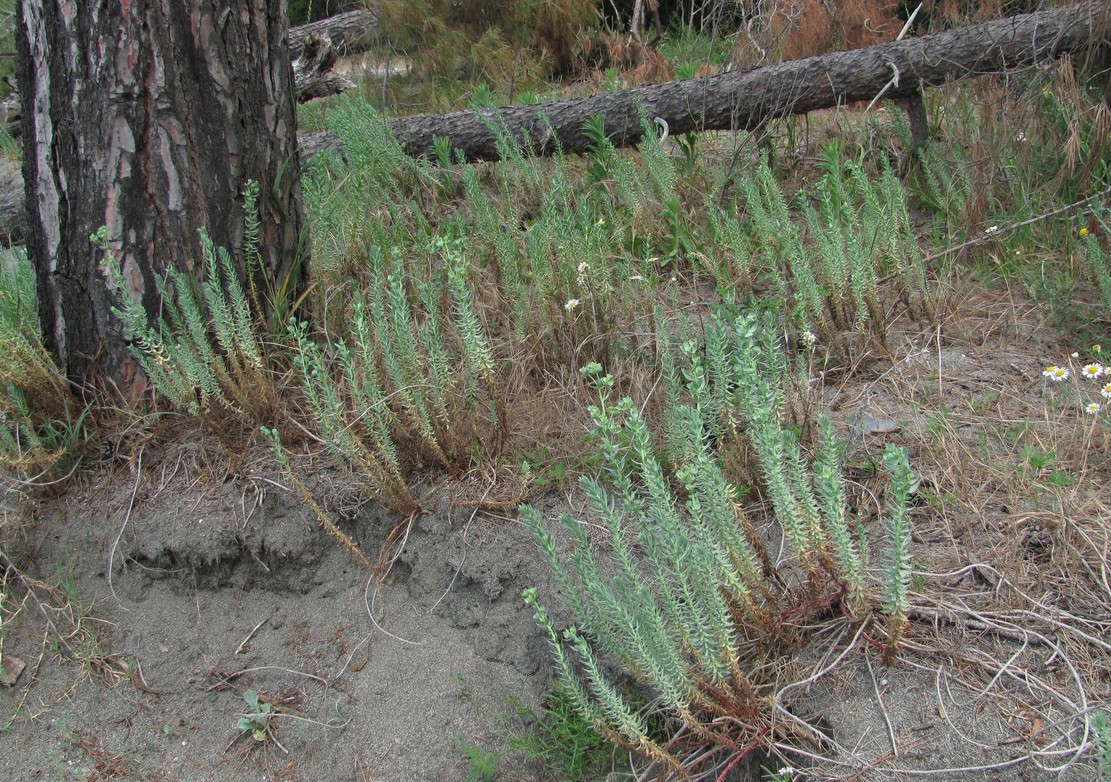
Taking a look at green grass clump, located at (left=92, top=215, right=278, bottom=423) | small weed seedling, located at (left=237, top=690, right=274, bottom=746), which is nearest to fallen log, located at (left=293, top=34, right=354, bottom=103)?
green grass clump, located at (left=92, top=215, right=278, bottom=423)

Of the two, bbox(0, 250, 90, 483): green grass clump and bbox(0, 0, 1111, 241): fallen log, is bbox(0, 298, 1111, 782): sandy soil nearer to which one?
bbox(0, 250, 90, 483): green grass clump

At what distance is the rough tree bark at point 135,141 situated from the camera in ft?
8.91

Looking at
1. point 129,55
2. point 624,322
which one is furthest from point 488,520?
point 129,55

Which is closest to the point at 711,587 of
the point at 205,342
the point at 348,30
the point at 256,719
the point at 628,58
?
the point at 256,719

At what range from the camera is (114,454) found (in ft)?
9.77

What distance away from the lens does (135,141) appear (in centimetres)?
276

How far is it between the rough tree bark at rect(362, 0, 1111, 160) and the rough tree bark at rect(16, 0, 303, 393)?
1.38 meters

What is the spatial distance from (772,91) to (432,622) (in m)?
3.13

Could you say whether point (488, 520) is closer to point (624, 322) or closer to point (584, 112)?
point (624, 322)

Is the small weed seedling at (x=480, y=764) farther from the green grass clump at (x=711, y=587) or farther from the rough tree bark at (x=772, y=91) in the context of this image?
the rough tree bark at (x=772, y=91)

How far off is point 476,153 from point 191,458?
2429 mm

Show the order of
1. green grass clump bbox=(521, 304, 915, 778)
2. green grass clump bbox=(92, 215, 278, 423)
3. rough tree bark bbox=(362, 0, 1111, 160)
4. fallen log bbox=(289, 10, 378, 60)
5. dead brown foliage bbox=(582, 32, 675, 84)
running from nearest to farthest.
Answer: green grass clump bbox=(521, 304, 915, 778), green grass clump bbox=(92, 215, 278, 423), rough tree bark bbox=(362, 0, 1111, 160), dead brown foliage bbox=(582, 32, 675, 84), fallen log bbox=(289, 10, 378, 60)

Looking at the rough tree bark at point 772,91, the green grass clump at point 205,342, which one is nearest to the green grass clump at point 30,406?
the green grass clump at point 205,342

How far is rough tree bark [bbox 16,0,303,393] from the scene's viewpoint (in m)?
2.72
